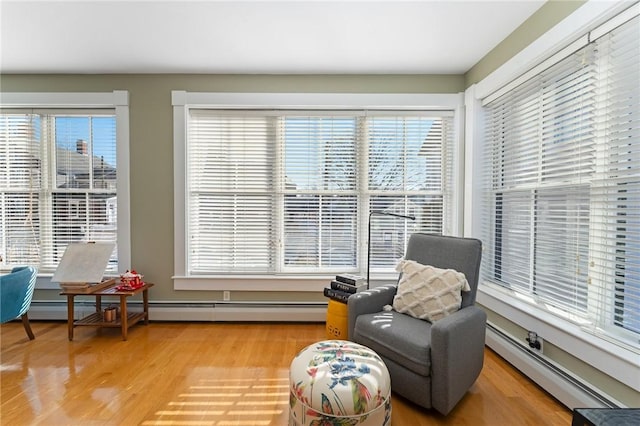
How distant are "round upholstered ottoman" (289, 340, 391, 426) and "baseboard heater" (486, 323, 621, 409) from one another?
1.21 m

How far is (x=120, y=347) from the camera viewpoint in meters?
2.42

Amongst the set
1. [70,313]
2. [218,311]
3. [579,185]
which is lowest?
[218,311]

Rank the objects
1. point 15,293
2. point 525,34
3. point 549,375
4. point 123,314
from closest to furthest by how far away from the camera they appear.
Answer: point 549,375 → point 525,34 → point 15,293 → point 123,314

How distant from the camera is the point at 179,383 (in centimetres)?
194

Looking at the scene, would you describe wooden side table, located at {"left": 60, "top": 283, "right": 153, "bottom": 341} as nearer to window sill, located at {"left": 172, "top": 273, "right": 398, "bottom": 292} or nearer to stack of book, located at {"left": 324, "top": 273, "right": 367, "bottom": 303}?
window sill, located at {"left": 172, "top": 273, "right": 398, "bottom": 292}

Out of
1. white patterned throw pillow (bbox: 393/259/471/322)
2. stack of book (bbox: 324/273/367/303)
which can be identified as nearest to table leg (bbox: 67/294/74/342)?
stack of book (bbox: 324/273/367/303)

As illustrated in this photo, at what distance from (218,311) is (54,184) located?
2.25 meters

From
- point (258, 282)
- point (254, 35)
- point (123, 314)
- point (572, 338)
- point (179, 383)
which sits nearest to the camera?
point (572, 338)

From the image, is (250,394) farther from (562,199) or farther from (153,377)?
(562,199)

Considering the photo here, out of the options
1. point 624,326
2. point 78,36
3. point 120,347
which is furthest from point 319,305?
point 78,36

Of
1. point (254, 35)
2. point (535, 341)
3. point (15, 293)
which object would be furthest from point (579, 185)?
point (15, 293)

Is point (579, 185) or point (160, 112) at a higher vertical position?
point (160, 112)

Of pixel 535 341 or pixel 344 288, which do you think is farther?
pixel 344 288

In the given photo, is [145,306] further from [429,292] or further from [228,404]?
[429,292]
